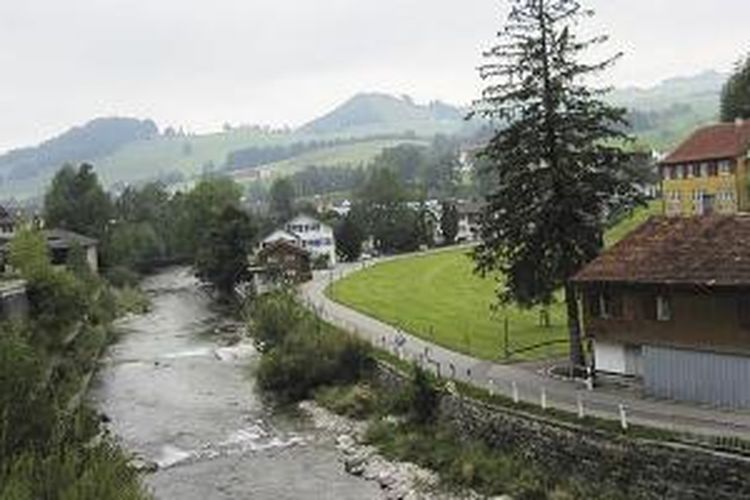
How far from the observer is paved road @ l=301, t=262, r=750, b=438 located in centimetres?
4050

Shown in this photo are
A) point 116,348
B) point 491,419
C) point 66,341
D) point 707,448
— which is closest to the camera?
point 707,448

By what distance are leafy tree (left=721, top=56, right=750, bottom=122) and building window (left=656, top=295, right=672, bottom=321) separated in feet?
256

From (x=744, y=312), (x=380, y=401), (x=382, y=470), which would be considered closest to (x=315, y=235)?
(x=380, y=401)

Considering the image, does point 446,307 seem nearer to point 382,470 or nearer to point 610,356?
point 610,356

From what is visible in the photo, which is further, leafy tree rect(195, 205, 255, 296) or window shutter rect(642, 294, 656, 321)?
leafy tree rect(195, 205, 255, 296)

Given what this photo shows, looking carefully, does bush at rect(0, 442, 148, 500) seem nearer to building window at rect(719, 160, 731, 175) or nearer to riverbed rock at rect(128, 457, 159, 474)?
riverbed rock at rect(128, 457, 159, 474)

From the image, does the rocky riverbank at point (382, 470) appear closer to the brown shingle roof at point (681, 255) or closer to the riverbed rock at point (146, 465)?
the riverbed rock at point (146, 465)

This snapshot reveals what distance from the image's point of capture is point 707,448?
36.6 metres

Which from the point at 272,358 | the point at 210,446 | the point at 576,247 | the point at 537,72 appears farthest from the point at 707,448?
the point at 272,358

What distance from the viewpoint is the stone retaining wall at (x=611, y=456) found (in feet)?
118

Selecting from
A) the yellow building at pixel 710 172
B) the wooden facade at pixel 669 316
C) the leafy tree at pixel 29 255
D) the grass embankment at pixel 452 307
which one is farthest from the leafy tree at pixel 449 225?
the wooden facade at pixel 669 316

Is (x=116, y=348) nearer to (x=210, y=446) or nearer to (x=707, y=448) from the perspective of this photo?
(x=210, y=446)

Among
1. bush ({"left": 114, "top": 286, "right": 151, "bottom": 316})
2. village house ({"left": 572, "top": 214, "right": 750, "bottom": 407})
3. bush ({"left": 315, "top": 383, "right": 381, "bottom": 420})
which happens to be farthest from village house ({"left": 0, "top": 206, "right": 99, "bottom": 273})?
village house ({"left": 572, "top": 214, "right": 750, "bottom": 407})

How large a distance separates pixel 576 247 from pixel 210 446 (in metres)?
18.8
